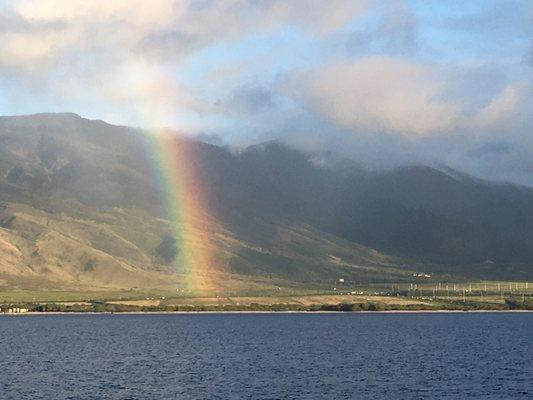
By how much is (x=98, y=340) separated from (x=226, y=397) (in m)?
96.6

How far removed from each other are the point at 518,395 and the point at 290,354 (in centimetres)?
5941

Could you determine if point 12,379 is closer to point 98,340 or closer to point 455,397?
point 455,397

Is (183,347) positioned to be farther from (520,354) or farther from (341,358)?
(520,354)

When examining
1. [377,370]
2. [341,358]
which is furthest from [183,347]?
[377,370]

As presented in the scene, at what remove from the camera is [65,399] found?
97812 mm

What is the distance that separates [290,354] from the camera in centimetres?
15600

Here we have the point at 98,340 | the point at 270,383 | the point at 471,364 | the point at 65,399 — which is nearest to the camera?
the point at 65,399

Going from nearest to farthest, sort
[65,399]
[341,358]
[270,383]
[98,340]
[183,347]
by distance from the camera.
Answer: [65,399] → [270,383] → [341,358] → [183,347] → [98,340]

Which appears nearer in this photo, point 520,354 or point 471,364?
point 471,364

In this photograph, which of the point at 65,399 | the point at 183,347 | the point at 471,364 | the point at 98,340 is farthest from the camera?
the point at 98,340

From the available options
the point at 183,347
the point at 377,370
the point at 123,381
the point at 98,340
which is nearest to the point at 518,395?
the point at 377,370

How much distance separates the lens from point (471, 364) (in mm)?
137375

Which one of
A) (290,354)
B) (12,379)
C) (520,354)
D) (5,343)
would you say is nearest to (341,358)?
(290,354)

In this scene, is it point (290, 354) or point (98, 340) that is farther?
point (98, 340)
